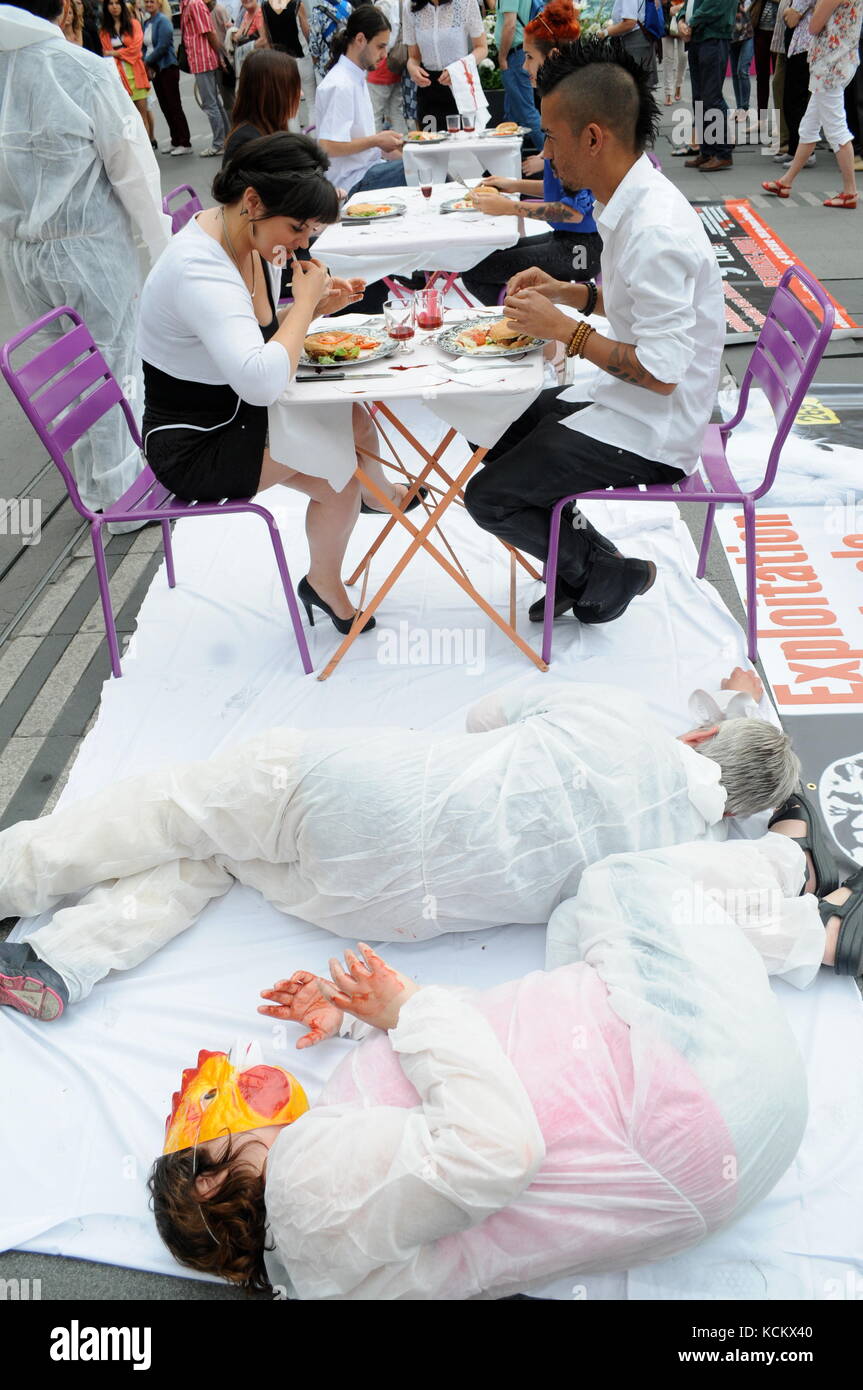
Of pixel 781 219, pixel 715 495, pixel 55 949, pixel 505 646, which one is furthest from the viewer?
pixel 781 219

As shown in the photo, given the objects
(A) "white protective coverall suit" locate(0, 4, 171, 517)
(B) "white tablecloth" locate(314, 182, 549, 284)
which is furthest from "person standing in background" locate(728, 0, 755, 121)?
(A) "white protective coverall suit" locate(0, 4, 171, 517)

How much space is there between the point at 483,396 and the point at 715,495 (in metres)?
0.70

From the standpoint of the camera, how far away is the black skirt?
9.51 ft

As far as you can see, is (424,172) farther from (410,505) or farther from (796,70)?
(796,70)

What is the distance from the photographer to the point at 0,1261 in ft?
5.90

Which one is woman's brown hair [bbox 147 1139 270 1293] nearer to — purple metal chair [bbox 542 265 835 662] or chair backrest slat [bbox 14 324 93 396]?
purple metal chair [bbox 542 265 835 662]

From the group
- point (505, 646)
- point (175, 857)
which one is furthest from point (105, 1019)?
point (505, 646)

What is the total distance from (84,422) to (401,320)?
1.00 metres

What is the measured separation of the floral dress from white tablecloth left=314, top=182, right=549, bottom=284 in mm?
3174

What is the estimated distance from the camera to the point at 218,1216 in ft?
5.22

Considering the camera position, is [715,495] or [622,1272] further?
[715,495]

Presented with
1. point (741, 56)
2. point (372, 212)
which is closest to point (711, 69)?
point (741, 56)
